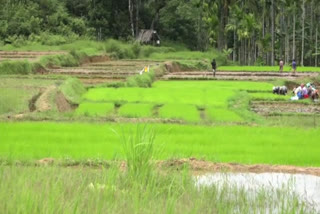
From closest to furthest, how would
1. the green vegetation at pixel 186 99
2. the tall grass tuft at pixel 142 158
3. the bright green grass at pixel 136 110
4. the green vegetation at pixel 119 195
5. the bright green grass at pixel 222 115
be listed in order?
the green vegetation at pixel 119 195 → the tall grass tuft at pixel 142 158 → the bright green grass at pixel 222 115 → the bright green grass at pixel 136 110 → the green vegetation at pixel 186 99

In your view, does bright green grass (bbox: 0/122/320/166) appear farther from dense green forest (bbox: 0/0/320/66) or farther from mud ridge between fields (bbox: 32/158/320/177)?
dense green forest (bbox: 0/0/320/66)

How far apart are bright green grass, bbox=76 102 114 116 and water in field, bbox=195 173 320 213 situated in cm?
593

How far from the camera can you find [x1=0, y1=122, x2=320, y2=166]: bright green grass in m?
7.55

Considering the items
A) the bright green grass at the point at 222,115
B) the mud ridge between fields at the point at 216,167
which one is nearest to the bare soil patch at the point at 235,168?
the mud ridge between fields at the point at 216,167

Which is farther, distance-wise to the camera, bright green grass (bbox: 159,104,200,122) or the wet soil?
the wet soil

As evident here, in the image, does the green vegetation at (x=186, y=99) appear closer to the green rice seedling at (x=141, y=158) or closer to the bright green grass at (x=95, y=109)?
the bright green grass at (x=95, y=109)

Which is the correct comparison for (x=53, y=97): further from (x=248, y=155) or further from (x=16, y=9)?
(x=16, y=9)

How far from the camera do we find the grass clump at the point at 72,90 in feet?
47.3

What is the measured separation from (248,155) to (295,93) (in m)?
10.0

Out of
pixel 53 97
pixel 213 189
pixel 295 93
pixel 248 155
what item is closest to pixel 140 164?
pixel 213 189

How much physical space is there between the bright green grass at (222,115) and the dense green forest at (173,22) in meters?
21.6

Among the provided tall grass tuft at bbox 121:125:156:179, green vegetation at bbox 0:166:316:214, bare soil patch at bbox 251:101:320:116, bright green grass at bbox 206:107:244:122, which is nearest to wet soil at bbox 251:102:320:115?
bare soil patch at bbox 251:101:320:116

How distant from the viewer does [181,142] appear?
8.65m

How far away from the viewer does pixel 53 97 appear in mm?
13406
